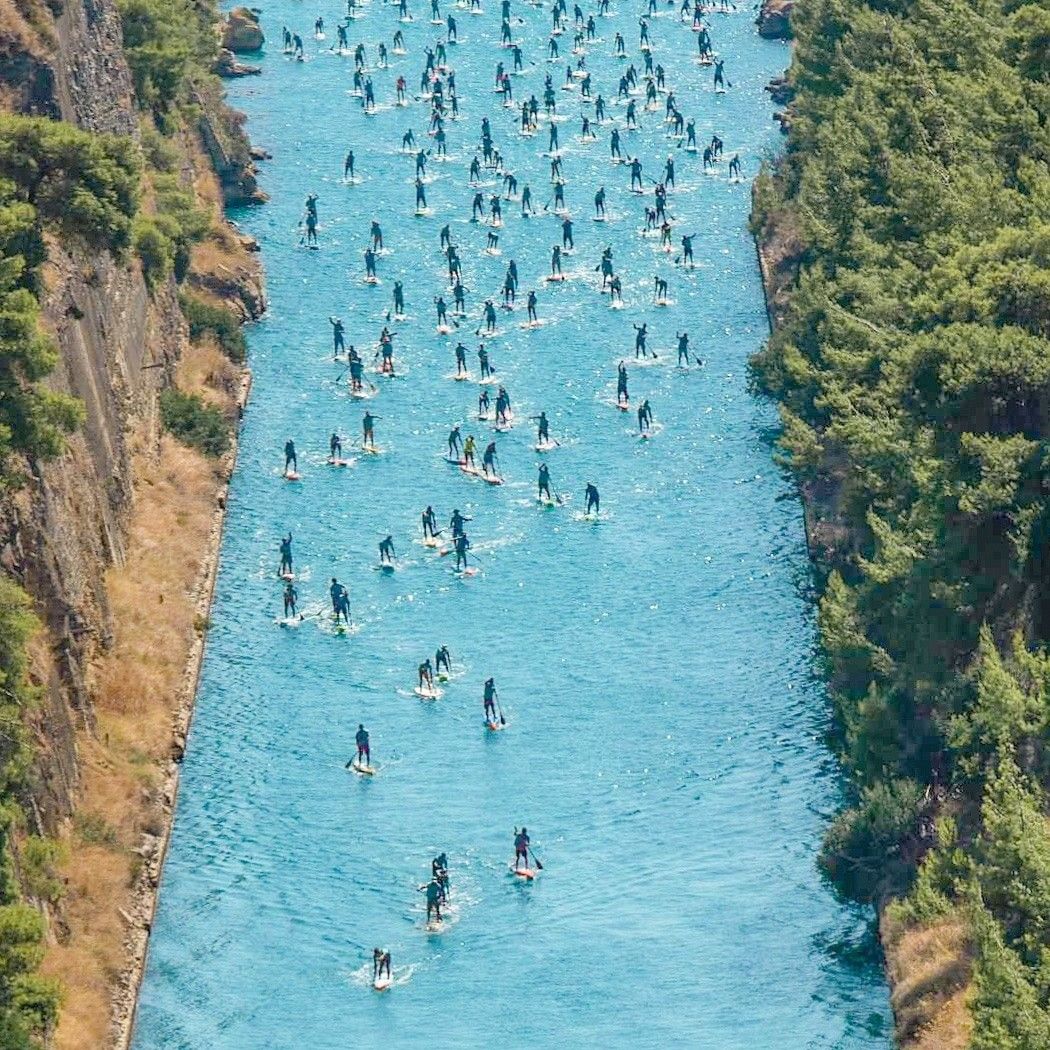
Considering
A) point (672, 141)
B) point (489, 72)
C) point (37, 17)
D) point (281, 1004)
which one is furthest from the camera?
point (489, 72)

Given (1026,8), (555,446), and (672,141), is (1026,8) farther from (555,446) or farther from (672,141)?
(672,141)

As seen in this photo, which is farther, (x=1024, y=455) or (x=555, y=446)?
(x=555, y=446)

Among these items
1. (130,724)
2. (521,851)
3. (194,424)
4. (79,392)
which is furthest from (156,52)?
(521,851)

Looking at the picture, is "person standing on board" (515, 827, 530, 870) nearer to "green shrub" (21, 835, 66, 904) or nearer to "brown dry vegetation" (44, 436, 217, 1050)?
"brown dry vegetation" (44, 436, 217, 1050)

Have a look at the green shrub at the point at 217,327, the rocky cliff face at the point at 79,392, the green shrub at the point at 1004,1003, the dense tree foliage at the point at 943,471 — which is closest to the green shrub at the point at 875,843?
the dense tree foliage at the point at 943,471

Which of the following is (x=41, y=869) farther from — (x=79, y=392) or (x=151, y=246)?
(x=151, y=246)

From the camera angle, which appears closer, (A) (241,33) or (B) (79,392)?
(B) (79,392)

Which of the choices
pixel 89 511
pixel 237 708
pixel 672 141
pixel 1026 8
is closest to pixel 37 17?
pixel 89 511
